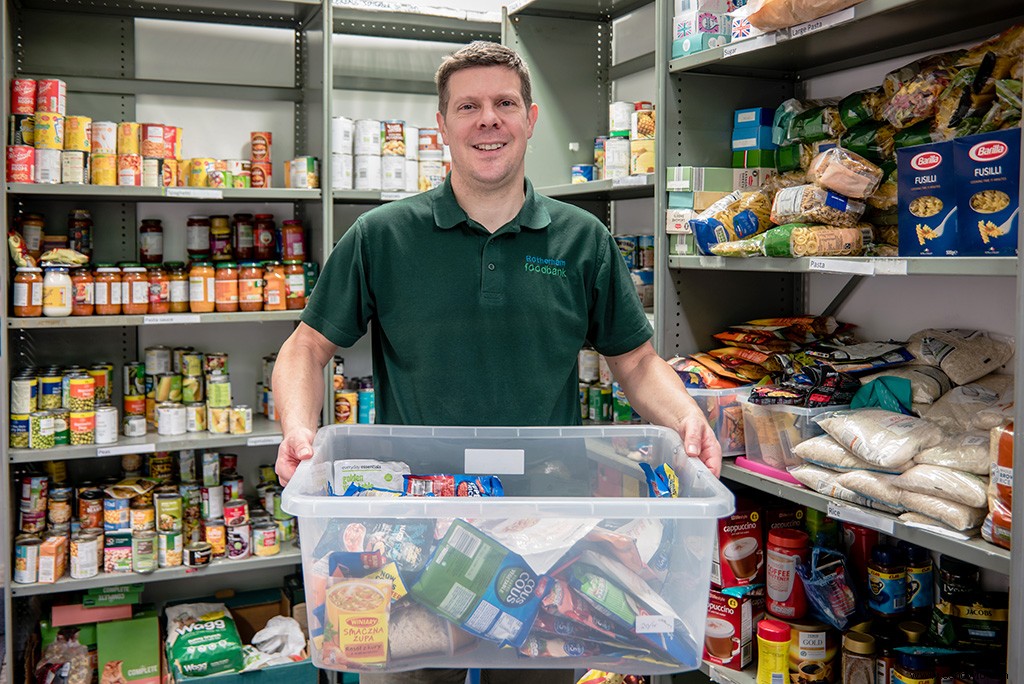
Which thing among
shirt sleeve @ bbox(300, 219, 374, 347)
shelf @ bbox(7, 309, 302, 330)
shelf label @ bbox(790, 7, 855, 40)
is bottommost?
shelf @ bbox(7, 309, 302, 330)

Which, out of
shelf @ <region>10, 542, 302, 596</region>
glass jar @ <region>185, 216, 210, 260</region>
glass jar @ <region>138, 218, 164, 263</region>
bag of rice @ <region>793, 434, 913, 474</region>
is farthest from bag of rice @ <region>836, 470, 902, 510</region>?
glass jar @ <region>138, 218, 164, 263</region>

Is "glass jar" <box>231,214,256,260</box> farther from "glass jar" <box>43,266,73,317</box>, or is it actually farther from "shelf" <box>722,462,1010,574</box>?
"shelf" <box>722,462,1010,574</box>

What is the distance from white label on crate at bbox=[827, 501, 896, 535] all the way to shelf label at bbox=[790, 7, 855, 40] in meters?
1.11

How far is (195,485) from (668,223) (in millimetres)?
2201

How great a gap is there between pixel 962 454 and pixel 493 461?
1012mm

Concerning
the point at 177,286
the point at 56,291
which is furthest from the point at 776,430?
the point at 56,291

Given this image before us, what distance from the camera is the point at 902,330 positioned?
2.68 m

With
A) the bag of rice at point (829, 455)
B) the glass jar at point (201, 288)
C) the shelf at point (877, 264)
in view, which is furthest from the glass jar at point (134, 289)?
the bag of rice at point (829, 455)

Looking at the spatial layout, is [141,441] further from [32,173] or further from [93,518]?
[32,173]

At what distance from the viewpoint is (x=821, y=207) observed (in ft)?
7.69

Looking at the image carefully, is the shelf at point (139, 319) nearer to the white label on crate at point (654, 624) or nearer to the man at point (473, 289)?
the man at point (473, 289)

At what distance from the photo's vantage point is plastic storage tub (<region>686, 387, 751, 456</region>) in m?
2.64

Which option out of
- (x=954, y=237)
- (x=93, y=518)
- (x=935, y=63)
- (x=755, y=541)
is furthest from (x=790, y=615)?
(x=93, y=518)

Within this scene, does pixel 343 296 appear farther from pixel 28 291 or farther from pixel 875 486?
pixel 28 291
